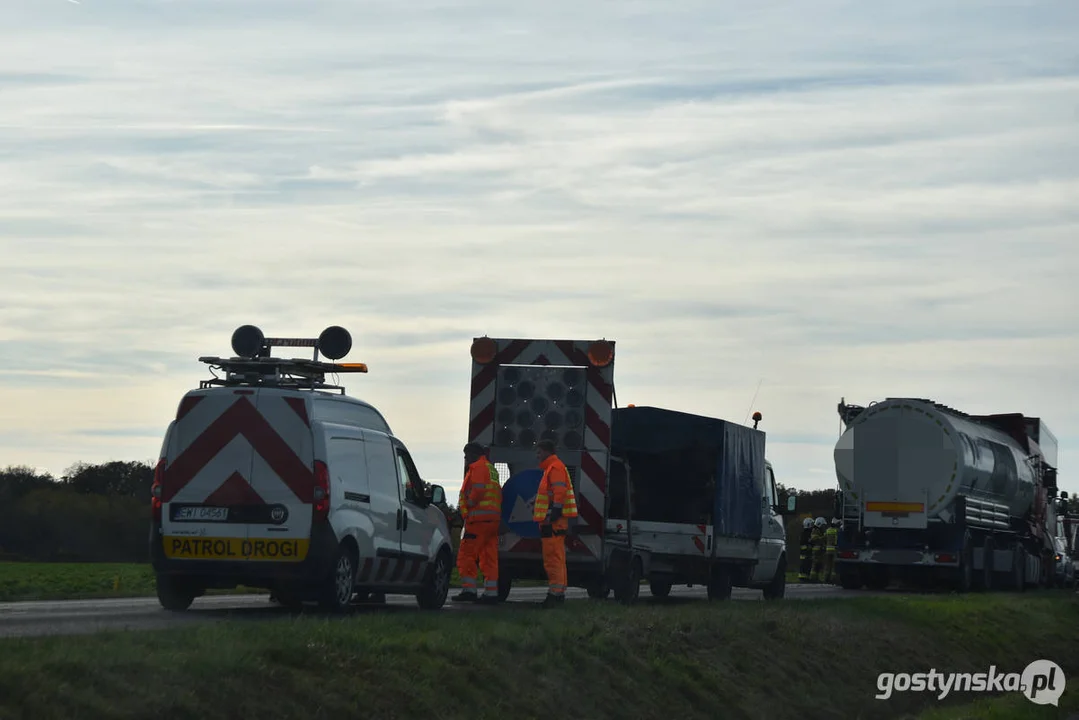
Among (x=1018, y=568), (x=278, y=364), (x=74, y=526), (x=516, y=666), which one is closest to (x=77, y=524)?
(x=74, y=526)

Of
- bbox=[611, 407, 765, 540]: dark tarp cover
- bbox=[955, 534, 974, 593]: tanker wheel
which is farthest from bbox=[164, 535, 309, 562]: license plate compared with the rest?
bbox=[955, 534, 974, 593]: tanker wheel

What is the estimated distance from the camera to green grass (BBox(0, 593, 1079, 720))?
933cm

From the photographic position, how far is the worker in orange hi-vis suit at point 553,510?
19.0 m

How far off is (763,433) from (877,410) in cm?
876

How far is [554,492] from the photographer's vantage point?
19.0 m

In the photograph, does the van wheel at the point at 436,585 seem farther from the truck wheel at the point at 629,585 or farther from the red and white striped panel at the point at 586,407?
the truck wheel at the point at 629,585

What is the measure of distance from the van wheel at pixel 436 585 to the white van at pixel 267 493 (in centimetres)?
141

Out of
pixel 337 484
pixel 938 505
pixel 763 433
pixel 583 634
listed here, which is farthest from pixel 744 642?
pixel 938 505

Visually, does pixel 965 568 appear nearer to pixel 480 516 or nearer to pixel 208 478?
pixel 480 516

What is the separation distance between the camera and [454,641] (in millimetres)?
12555

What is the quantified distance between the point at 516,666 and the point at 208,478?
504 cm

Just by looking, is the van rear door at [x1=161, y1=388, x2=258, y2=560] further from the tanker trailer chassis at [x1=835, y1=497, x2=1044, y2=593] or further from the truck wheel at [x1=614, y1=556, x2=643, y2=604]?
the tanker trailer chassis at [x1=835, y1=497, x2=1044, y2=593]

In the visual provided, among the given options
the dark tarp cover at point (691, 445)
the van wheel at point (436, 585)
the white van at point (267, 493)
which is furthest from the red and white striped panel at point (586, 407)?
the white van at point (267, 493)

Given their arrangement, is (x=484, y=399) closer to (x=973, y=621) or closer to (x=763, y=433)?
(x=763, y=433)
